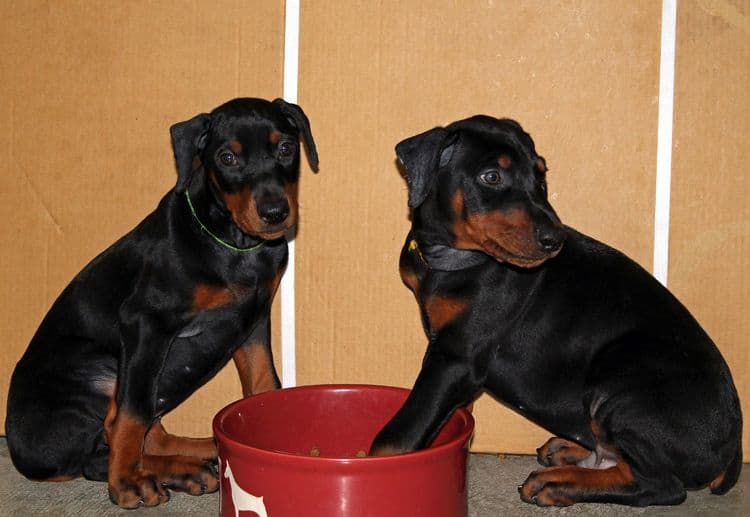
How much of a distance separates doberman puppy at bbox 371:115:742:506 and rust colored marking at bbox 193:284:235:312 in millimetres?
759

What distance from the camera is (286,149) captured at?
12.0ft

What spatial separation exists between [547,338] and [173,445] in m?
1.73

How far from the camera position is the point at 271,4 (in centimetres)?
430

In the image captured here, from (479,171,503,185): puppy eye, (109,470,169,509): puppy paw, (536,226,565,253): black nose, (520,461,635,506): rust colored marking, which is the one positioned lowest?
(109,470,169,509): puppy paw

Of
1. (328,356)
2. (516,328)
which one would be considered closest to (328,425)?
(328,356)

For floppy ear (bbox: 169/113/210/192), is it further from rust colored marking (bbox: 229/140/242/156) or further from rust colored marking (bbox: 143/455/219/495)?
rust colored marking (bbox: 143/455/219/495)

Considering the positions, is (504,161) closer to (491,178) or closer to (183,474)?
(491,178)

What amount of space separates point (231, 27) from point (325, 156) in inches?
29.8

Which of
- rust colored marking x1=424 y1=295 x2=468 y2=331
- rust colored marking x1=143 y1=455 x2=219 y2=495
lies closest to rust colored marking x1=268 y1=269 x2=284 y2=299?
rust colored marking x1=424 y1=295 x2=468 y2=331

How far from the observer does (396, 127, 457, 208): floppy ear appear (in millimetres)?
3393

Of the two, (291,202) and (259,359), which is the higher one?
(291,202)

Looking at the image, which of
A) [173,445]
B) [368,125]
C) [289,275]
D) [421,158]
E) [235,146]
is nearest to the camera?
[421,158]

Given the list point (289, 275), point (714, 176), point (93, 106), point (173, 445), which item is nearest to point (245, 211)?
point (289, 275)

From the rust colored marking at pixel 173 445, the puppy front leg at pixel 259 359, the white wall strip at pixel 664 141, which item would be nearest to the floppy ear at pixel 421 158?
the puppy front leg at pixel 259 359
